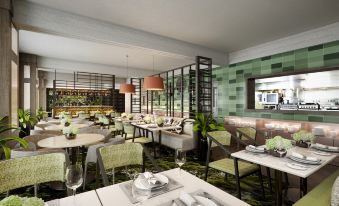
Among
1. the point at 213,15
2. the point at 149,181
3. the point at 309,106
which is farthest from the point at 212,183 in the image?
the point at 309,106

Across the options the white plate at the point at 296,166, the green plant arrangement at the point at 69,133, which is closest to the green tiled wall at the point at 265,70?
the white plate at the point at 296,166

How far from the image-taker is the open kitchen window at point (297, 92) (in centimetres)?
565

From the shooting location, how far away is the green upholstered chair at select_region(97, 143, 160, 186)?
1854 millimetres

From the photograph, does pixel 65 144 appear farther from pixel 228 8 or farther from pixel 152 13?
pixel 228 8

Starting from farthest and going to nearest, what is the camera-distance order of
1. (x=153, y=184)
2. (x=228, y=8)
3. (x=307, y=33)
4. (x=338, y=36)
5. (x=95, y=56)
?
1. (x=95, y=56)
2. (x=307, y=33)
3. (x=338, y=36)
4. (x=228, y=8)
5. (x=153, y=184)

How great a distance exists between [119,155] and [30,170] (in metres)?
0.77

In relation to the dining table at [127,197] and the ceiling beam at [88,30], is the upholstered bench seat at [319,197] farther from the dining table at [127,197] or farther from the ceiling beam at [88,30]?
the ceiling beam at [88,30]

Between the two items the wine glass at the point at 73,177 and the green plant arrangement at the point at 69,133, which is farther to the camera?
the green plant arrangement at the point at 69,133

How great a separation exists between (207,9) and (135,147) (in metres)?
2.70

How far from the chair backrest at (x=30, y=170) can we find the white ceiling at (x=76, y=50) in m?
3.34

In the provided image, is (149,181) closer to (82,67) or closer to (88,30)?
(88,30)

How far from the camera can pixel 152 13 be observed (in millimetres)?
3350

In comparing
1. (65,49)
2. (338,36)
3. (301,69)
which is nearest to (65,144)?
(65,49)

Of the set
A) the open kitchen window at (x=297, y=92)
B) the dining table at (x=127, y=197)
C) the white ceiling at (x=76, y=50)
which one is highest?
the white ceiling at (x=76, y=50)
